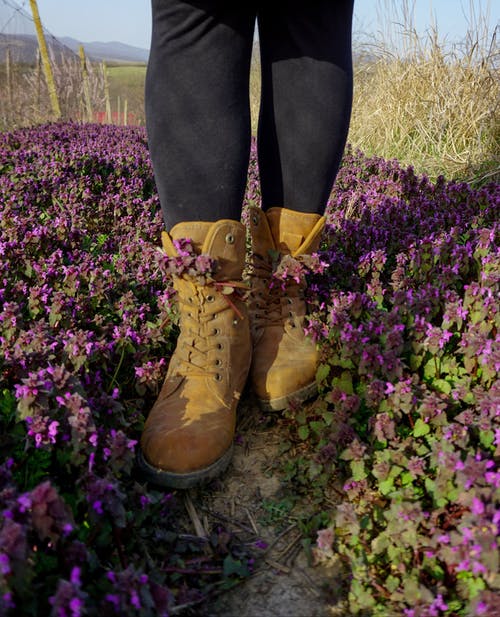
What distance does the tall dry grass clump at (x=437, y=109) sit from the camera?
6176 millimetres

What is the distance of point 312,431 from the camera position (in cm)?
220

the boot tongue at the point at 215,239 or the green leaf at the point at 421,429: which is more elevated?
the boot tongue at the point at 215,239

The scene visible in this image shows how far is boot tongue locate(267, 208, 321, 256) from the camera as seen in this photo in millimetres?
2359

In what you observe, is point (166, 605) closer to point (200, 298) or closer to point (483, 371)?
point (200, 298)

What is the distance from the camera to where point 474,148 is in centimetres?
622

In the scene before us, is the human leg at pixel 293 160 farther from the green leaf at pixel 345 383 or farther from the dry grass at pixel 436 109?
the dry grass at pixel 436 109

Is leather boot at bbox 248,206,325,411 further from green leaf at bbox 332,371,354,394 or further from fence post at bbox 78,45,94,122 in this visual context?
Result: fence post at bbox 78,45,94,122

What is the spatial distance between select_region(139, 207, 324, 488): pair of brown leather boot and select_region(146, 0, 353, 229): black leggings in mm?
124

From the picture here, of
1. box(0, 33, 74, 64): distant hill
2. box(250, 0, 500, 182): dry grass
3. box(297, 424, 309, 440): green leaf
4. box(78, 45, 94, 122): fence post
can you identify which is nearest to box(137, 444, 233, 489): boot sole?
box(297, 424, 309, 440): green leaf

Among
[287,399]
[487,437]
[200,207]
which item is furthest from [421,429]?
[200,207]

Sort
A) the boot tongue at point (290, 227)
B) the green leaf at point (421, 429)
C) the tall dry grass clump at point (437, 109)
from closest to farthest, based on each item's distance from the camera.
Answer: the green leaf at point (421, 429), the boot tongue at point (290, 227), the tall dry grass clump at point (437, 109)

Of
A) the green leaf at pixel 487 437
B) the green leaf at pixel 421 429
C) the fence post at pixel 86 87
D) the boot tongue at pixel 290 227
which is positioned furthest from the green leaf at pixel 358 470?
the fence post at pixel 86 87

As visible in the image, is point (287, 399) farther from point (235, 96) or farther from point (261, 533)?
point (235, 96)

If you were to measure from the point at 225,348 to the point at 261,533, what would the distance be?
0.66 meters
